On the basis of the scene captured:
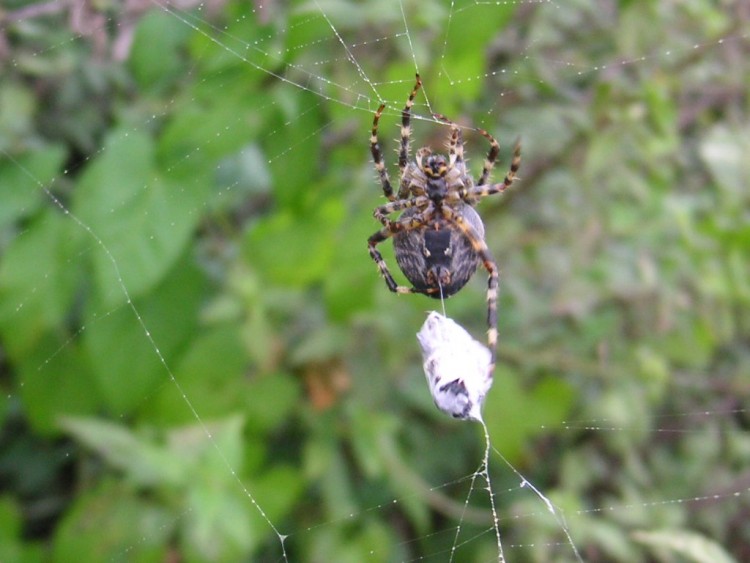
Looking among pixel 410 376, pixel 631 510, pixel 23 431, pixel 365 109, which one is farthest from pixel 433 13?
pixel 23 431

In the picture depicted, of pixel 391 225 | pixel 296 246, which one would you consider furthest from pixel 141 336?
pixel 391 225

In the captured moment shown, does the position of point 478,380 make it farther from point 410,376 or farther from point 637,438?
point 637,438

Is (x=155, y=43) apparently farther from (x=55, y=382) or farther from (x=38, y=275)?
(x=55, y=382)

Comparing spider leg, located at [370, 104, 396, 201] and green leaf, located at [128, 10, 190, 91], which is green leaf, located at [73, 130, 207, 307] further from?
spider leg, located at [370, 104, 396, 201]

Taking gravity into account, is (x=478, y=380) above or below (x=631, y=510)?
above

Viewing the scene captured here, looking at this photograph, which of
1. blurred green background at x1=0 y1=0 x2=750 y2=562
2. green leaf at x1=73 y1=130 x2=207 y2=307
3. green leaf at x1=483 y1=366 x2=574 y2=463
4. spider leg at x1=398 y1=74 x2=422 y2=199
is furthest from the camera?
green leaf at x1=483 y1=366 x2=574 y2=463

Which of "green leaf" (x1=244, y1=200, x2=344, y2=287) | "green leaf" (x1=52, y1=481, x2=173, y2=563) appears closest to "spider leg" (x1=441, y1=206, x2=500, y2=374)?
"green leaf" (x1=244, y1=200, x2=344, y2=287)

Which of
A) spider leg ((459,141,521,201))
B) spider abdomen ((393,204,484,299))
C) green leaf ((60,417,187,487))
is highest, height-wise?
spider leg ((459,141,521,201))

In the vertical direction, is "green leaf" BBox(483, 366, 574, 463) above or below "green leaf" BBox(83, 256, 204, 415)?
below
